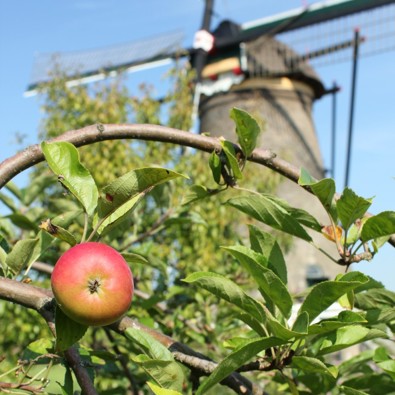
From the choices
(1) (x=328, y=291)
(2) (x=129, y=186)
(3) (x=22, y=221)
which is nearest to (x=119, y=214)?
(2) (x=129, y=186)

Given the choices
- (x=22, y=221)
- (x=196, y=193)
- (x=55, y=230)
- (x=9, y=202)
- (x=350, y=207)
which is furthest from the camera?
(x=9, y=202)

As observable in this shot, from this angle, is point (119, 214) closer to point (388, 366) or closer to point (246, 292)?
point (246, 292)

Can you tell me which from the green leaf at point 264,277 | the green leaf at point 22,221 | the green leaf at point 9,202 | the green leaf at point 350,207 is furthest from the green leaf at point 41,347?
the green leaf at point 9,202

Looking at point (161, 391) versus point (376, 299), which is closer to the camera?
point (161, 391)

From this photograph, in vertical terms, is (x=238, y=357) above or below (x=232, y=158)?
below

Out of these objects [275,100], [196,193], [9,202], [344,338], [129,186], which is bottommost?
[344,338]

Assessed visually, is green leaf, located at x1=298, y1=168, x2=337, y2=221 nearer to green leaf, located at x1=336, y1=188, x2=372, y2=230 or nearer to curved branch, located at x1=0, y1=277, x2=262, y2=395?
green leaf, located at x1=336, y1=188, x2=372, y2=230

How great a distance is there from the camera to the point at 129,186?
2.57 ft

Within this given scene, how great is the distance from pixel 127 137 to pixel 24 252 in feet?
0.69

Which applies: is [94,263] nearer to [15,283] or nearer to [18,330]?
[15,283]

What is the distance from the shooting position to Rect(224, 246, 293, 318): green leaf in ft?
2.55

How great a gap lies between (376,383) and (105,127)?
0.59 m

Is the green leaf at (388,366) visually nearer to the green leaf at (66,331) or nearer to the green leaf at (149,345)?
the green leaf at (149,345)

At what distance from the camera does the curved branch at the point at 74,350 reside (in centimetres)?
82
